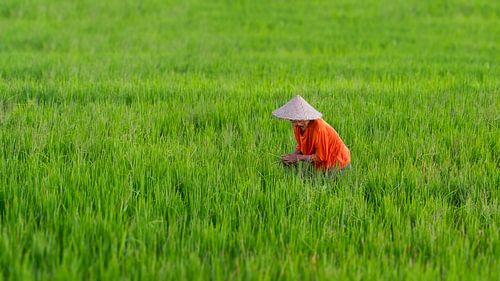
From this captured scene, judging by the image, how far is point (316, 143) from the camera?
3652 millimetres

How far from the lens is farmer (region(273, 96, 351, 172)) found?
361cm

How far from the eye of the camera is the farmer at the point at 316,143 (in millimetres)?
3607

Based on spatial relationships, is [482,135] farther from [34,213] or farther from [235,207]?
[34,213]

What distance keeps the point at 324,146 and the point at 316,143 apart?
0.17 feet

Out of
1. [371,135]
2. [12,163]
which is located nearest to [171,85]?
[371,135]

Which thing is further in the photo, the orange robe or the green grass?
the orange robe

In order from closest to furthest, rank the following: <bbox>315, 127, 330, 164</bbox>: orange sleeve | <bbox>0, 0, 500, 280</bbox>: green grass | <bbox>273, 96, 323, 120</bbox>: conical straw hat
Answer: <bbox>0, 0, 500, 280</bbox>: green grass → <bbox>273, 96, 323, 120</bbox>: conical straw hat → <bbox>315, 127, 330, 164</bbox>: orange sleeve

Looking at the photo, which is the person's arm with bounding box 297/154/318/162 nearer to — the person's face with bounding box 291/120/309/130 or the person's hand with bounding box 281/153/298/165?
the person's hand with bounding box 281/153/298/165

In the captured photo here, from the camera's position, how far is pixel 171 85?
20.9ft

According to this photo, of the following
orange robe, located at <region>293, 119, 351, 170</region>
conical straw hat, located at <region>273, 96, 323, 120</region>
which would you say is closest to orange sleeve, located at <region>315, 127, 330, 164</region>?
orange robe, located at <region>293, 119, 351, 170</region>

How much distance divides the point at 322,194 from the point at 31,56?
6261 mm

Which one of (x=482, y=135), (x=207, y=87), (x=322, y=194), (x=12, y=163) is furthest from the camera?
(x=207, y=87)

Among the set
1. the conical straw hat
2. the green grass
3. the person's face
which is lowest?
the green grass

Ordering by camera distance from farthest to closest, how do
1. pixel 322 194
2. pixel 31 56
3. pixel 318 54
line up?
pixel 318 54 < pixel 31 56 < pixel 322 194
